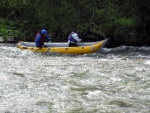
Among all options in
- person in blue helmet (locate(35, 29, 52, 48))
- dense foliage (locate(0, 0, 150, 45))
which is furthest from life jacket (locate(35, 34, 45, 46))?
dense foliage (locate(0, 0, 150, 45))

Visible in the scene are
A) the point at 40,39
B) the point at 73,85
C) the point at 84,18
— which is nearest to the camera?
the point at 73,85

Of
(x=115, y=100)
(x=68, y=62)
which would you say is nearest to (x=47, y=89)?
(x=115, y=100)

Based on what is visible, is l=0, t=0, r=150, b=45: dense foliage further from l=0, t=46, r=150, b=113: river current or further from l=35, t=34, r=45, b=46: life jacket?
l=0, t=46, r=150, b=113: river current

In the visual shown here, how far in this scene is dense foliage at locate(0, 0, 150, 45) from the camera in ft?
58.1

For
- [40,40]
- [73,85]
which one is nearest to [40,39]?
[40,40]

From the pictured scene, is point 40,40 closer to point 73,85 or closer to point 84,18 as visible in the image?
point 84,18

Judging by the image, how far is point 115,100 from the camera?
751cm

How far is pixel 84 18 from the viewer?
19.4m

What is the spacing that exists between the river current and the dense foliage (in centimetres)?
478

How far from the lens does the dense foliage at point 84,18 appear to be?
17.7m

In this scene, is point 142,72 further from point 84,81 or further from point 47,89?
point 47,89

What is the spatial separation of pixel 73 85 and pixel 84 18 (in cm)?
1102

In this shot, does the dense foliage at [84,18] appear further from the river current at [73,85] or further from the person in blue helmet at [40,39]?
the river current at [73,85]

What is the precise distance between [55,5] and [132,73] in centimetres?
1122
